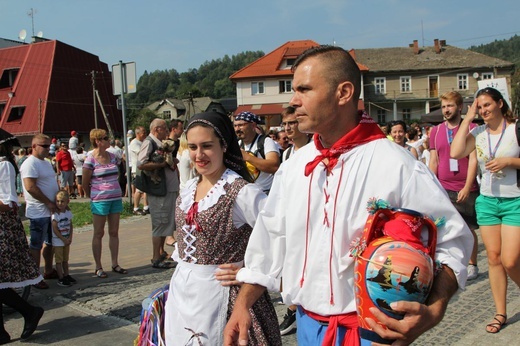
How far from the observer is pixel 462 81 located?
5703 cm

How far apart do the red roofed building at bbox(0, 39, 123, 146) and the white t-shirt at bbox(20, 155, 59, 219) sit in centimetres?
3640

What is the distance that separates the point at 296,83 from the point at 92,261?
711 centimetres

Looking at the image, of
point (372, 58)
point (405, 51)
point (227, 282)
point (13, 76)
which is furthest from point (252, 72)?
point (227, 282)

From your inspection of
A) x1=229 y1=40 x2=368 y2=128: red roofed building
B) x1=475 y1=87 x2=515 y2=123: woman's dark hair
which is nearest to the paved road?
x1=475 y1=87 x2=515 y2=123: woman's dark hair

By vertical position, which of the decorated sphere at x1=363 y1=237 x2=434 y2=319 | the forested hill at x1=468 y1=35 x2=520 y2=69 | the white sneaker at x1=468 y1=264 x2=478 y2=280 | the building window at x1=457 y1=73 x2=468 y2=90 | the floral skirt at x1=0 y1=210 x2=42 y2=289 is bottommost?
the white sneaker at x1=468 y1=264 x2=478 y2=280

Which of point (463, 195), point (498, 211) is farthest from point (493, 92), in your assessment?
point (463, 195)

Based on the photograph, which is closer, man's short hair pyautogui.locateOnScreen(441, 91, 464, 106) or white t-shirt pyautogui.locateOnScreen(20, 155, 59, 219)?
man's short hair pyautogui.locateOnScreen(441, 91, 464, 106)

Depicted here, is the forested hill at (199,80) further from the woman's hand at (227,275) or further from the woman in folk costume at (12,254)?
the woman's hand at (227,275)

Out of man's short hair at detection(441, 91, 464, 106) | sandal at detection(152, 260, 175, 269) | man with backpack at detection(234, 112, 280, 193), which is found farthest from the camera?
sandal at detection(152, 260, 175, 269)

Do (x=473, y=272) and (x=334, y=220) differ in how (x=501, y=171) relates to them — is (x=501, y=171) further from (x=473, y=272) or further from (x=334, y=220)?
(x=334, y=220)

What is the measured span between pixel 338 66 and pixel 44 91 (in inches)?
1728

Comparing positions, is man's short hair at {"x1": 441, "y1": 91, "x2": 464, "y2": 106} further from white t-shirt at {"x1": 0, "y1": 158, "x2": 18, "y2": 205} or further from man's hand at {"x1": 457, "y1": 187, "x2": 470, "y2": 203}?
white t-shirt at {"x1": 0, "y1": 158, "x2": 18, "y2": 205}

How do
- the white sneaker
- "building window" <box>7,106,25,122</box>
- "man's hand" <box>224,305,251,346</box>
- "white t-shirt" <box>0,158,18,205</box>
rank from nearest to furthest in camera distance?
"man's hand" <box>224,305,251,346</box>, "white t-shirt" <box>0,158,18,205</box>, the white sneaker, "building window" <box>7,106,25,122</box>

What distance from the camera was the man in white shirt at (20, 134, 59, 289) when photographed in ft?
21.5
